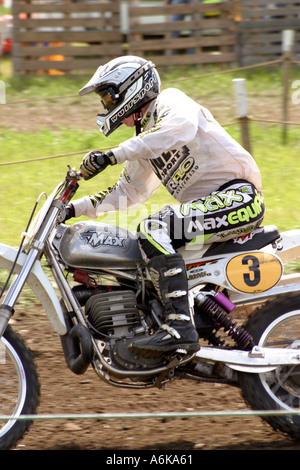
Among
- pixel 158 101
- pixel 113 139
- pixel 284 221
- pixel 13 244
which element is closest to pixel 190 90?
pixel 113 139

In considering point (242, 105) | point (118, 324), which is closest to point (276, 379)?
point (118, 324)

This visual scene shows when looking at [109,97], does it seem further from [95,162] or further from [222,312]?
[222,312]

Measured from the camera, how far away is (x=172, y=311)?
12.5ft

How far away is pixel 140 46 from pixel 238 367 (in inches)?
402

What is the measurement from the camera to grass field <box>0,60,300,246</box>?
7551 millimetres

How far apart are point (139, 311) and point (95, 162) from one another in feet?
2.74

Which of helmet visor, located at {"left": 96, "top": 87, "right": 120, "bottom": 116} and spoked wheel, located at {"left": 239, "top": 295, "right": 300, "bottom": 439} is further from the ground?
helmet visor, located at {"left": 96, "top": 87, "right": 120, "bottom": 116}

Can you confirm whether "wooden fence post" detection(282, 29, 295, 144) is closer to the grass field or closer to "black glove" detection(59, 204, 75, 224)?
the grass field

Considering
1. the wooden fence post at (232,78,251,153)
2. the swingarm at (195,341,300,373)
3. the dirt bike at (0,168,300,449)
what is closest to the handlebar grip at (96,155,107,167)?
the dirt bike at (0,168,300,449)

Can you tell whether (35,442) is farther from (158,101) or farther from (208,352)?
(158,101)

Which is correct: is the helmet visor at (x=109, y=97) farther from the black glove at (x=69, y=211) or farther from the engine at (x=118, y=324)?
the engine at (x=118, y=324)

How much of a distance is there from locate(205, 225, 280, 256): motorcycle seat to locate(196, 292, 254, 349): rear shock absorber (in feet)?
0.78

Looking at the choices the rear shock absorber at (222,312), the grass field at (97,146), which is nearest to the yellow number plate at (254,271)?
the rear shock absorber at (222,312)

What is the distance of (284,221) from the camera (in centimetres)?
717
